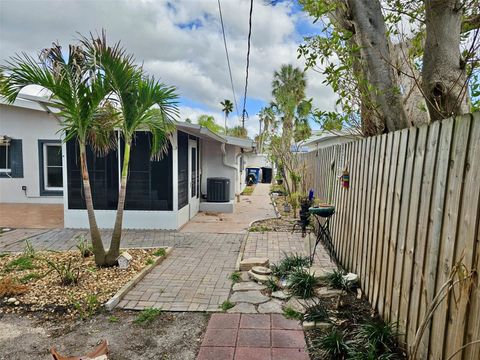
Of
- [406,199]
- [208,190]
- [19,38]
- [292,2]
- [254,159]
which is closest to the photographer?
[406,199]

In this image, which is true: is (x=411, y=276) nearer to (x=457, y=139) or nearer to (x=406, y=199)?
(x=406, y=199)

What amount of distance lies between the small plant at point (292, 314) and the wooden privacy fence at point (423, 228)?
0.78 metres

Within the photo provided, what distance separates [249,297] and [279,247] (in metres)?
2.45

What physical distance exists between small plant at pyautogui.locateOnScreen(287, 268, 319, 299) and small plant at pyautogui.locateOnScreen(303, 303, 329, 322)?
0.40m

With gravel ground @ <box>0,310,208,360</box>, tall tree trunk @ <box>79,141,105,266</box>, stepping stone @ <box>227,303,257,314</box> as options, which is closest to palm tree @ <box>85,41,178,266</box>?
tall tree trunk @ <box>79,141,105,266</box>

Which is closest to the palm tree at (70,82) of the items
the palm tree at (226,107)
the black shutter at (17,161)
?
the black shutter at (17,161)

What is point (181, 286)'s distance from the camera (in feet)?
14.0

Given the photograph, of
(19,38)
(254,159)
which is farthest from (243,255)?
(254,159)

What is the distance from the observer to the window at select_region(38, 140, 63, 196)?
10.4 metres

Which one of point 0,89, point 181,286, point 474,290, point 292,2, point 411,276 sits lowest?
point 181,286

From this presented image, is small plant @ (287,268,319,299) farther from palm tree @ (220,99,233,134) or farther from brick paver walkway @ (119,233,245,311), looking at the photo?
palm tree @ (220,99,233,134)

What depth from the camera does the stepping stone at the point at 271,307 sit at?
3486 mm

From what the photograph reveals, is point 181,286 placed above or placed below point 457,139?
below

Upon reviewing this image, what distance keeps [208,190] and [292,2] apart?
749 cm
